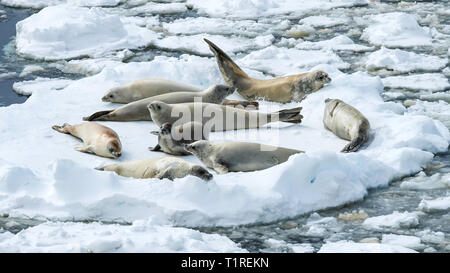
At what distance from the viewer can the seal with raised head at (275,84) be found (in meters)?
6.93

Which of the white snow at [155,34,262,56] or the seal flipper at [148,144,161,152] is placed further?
the white snow at [155,34,262,56]

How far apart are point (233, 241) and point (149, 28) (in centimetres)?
565

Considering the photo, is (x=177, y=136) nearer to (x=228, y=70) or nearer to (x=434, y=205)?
(x=228, y=70)

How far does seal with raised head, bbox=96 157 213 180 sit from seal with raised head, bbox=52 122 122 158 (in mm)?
305

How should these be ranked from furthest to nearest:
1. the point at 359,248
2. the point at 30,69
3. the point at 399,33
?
the point at 399,33, the point at 30,69, the point at 359,248

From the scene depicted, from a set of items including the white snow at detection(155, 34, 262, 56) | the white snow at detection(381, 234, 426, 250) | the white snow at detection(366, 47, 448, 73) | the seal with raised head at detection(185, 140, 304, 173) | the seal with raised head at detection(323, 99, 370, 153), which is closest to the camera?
the white snow at detection(381, 234, 426, 250)

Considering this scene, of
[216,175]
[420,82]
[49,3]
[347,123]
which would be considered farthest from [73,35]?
[216,175]

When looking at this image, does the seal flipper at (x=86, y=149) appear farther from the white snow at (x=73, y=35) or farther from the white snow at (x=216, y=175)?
the white snow at (x=73, y=35)

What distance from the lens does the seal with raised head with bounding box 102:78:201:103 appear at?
6.86 metres

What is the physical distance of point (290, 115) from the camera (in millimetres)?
6281

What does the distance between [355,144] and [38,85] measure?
3313 millimetres

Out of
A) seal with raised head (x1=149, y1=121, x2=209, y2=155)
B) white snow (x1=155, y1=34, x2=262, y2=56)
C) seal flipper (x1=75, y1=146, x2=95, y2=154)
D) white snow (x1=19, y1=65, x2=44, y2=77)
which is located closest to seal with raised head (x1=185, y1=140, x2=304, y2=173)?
seal with raised head (x1=149, y1=121, x2=209, y2=155)

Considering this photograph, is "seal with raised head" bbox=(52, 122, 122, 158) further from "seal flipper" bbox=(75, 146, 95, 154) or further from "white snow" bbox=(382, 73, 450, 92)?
"white snow" bbox=(382, 73, 450, 92)

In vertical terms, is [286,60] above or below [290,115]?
below
